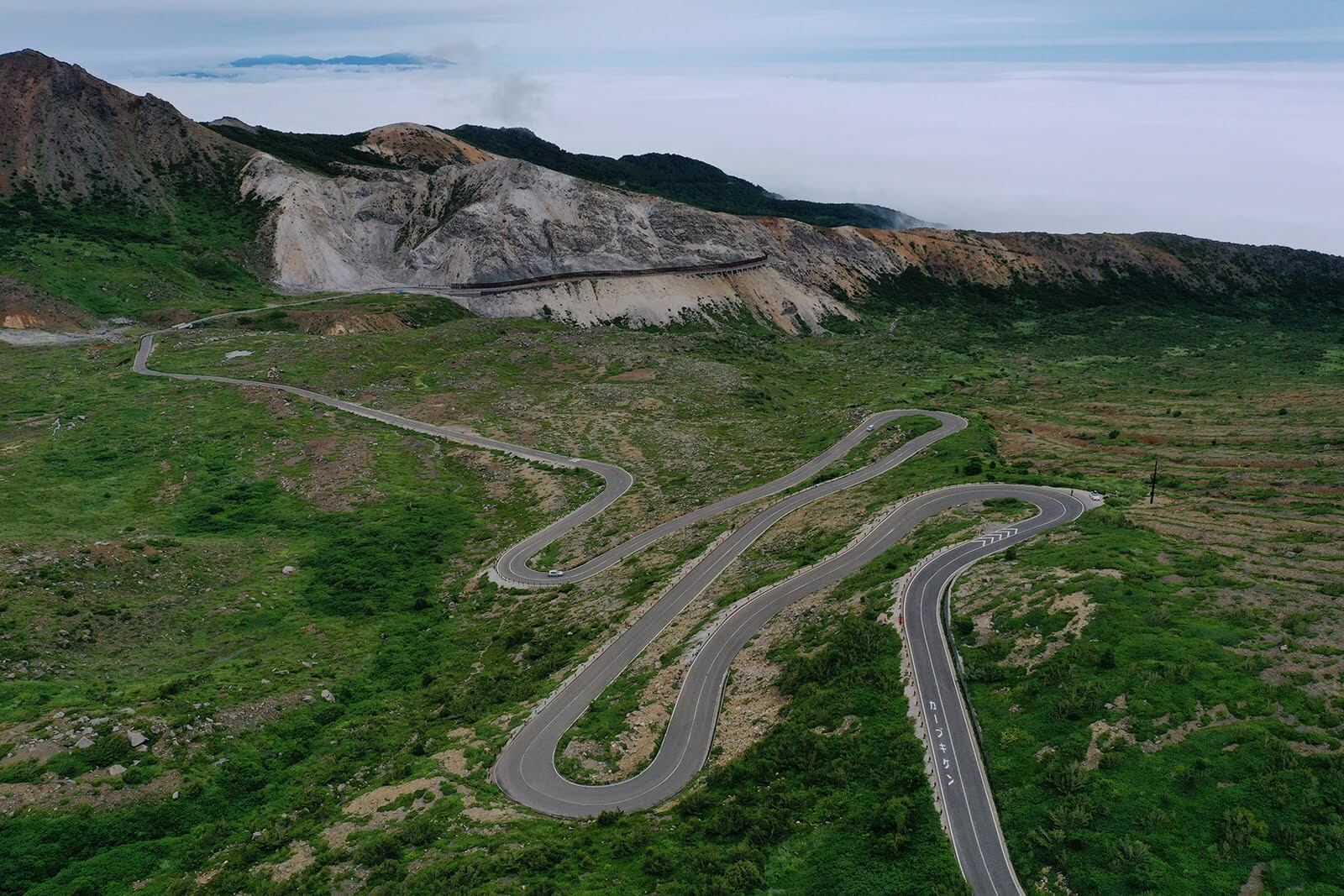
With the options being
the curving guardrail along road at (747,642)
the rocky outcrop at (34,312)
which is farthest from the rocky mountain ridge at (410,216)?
the curving guardrail along road at (747,642)

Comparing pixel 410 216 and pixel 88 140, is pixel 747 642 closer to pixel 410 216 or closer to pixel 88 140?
pixel 410 216

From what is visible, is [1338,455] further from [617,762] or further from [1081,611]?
[617,762]

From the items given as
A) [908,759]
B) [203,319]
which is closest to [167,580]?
[908,759]

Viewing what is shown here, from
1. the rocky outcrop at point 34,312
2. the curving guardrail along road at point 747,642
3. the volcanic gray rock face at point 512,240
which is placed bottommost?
the curving guardrail along road at point 747,642

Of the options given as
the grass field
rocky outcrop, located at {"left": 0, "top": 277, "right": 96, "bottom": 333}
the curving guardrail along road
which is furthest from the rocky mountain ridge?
the curving guardrail along road

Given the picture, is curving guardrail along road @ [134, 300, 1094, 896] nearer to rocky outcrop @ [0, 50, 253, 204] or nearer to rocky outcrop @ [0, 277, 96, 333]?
rocky outcrop @ [0, 277, 96, 333]

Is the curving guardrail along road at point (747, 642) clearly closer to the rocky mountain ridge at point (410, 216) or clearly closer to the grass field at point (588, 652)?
the grass field at point (588, 652)

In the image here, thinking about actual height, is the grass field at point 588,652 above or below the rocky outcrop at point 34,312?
below
